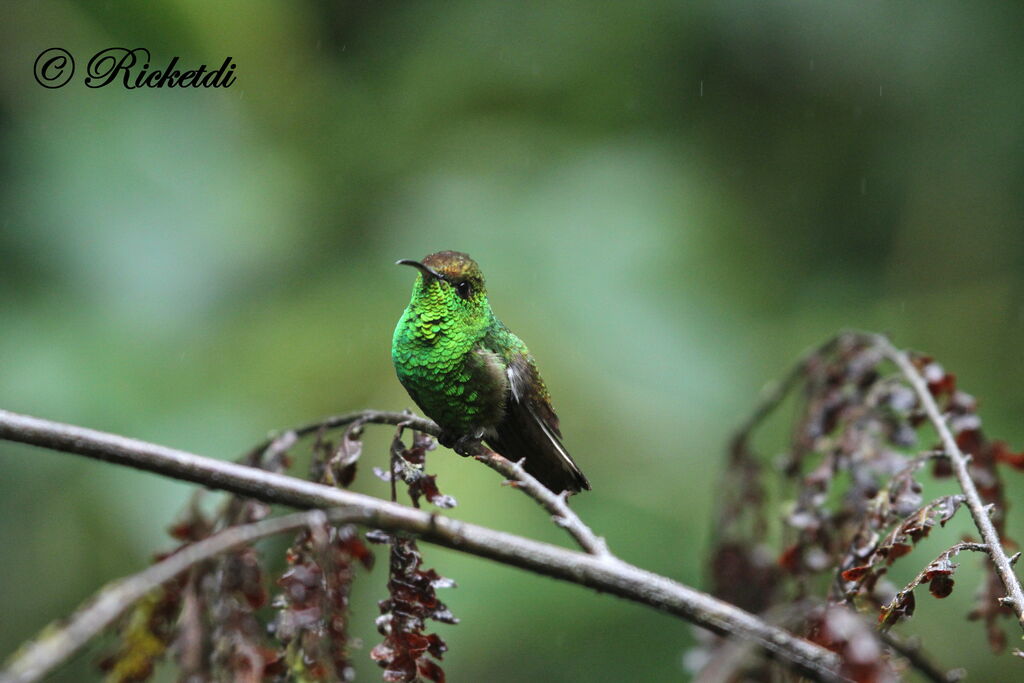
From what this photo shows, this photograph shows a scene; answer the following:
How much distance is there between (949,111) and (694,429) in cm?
235

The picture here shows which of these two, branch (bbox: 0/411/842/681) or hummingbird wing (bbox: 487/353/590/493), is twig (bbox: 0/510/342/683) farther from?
hummingbird wing (bbox: 487/353/590/493)

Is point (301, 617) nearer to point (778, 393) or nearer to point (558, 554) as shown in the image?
point (558, 554)

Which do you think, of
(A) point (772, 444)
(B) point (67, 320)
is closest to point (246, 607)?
(B) point (67, 320)

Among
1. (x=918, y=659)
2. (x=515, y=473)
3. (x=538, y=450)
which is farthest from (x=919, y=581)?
(x=538, y=450)

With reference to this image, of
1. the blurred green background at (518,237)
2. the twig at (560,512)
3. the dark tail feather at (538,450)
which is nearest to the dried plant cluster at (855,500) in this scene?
the twig at (560,512)

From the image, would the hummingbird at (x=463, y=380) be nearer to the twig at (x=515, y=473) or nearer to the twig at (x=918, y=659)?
the twig at (x=515, y=473)

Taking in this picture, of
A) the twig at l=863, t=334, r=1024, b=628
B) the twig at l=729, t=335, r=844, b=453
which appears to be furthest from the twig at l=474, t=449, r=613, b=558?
the twig at l=729, t=335, r=844, b=453

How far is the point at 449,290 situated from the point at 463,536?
112 cm

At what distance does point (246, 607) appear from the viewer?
172 centimetres

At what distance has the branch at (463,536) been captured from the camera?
3.49ft

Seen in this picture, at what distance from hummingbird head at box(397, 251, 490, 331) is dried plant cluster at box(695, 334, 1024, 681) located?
777 millimetres

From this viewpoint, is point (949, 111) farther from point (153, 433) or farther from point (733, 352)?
point (153, 433)

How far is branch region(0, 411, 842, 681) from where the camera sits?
1.06 m

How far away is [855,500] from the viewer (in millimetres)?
2164
